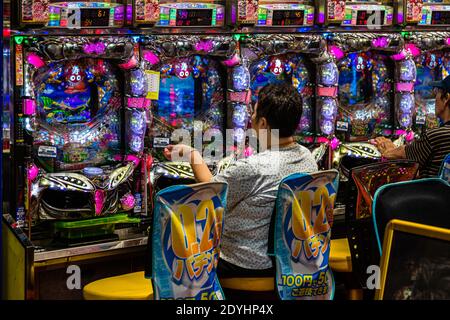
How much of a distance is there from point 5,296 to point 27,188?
0.48 meters

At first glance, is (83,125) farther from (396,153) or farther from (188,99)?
(396,153)

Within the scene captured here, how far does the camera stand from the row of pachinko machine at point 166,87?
145 inches

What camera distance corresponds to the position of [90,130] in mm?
3912

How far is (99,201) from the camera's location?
383 cm

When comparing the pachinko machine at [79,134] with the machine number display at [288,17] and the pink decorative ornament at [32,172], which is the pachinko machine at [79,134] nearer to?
the pink decorative ornament at [32,172]

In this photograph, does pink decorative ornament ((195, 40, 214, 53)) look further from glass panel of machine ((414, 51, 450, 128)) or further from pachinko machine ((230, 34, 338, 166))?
glass panel of machine ((414, 51, 450, 128))

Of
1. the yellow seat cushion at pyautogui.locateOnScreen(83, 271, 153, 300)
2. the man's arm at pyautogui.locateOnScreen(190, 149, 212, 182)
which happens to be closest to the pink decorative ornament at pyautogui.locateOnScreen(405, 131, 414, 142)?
the man's arm at pyautogui.locateOnScreen(190, 149, 212, 182)

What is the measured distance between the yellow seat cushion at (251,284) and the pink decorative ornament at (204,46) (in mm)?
1294

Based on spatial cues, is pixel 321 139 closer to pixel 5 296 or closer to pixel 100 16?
pixel 100 16

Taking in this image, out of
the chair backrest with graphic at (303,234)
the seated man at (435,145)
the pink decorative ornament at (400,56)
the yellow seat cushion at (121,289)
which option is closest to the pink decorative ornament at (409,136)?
the pink decorative ornament at (400,56)

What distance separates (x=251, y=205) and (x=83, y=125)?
0.98 m

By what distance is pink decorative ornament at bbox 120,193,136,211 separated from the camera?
396 centimetres

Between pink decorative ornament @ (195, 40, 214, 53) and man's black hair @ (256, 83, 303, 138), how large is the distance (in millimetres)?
761

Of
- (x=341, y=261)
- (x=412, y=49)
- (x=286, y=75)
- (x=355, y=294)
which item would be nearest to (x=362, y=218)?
(x=341, y=261)
